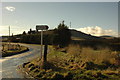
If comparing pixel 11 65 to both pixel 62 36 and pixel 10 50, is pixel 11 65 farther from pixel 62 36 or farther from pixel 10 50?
pixel 62 36

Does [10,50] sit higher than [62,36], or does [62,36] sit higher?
[62,36]

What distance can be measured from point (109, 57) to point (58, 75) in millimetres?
6570

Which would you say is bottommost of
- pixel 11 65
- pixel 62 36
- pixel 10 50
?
pixel 11 65

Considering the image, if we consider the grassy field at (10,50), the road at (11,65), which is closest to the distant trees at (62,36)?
the grassy field at (10,50)

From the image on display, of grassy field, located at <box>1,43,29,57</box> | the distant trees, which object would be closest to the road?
grassy field, located at <box>1,43,29,57</box>

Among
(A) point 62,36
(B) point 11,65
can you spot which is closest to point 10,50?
(A) point 62,36

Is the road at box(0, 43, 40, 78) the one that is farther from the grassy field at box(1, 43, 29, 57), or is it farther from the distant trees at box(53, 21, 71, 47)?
the distant trees at box(53, 21, 71, 47)

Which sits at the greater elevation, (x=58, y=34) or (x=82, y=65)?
(x=58, y=34)

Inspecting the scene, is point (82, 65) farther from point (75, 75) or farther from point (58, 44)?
point (58, 44)

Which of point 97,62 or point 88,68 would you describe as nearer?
point 88,68

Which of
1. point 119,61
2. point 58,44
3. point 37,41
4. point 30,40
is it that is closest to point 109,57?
point 119,61

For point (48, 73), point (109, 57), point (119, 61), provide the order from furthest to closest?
1. point (109, 57)
2. point (119, 61)
3. point (48, 73)

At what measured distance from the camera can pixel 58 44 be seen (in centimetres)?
3388

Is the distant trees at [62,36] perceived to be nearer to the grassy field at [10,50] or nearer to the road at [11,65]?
the grassy field at [10,50]
